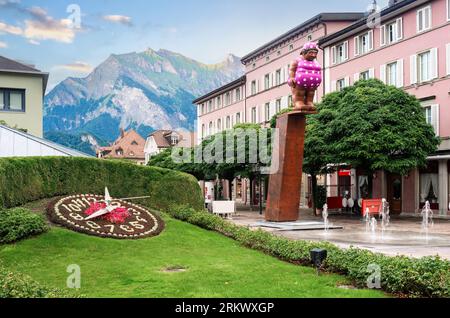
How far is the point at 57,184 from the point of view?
2131 cm

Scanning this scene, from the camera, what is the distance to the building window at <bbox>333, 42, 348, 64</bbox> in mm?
48713

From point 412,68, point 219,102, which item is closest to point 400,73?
point 412,68

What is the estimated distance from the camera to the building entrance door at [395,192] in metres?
42.2

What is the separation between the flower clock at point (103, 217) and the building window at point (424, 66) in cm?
2608

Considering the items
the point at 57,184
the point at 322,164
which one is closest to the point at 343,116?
the point at 322,164

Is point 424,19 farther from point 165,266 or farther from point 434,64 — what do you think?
point 165,266

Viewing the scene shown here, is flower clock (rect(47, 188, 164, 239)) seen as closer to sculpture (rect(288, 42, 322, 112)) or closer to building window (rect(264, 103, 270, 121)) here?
sculpture (rect(288, 42, 322, 112))

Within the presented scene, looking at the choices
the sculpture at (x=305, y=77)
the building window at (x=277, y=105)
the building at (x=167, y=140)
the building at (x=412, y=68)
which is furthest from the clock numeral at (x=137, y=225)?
the building at (x=167, y=140)

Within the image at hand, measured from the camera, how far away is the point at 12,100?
4762cm

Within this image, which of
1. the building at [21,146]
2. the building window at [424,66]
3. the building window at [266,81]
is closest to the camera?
the building at [21,146]

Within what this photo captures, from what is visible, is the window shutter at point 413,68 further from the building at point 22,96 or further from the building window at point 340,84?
the building at point 22,96

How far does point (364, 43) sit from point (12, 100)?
30656mm
